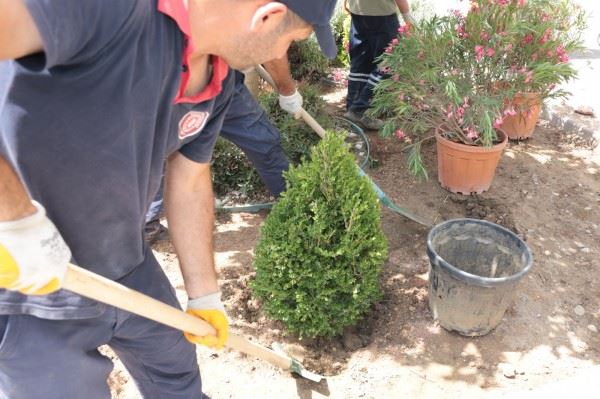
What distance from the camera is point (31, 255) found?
1188mm

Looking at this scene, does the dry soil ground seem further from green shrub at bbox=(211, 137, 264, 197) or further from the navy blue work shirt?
the navy blue work shirt

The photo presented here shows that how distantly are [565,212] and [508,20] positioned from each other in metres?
1.50

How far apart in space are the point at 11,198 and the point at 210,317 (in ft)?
3.28

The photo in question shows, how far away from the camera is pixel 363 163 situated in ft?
14.5

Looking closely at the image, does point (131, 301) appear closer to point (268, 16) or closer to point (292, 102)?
point (268, 16)

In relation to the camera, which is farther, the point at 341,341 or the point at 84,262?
the point at 341,341

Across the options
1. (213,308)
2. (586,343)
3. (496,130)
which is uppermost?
(213,308)

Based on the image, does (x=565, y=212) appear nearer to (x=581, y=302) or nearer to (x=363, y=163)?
(x=581, y=302)

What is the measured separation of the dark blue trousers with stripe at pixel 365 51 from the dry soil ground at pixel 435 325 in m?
1.39

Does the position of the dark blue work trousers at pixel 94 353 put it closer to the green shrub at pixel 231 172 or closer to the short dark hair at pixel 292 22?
the short dark hair at pixel 292 22

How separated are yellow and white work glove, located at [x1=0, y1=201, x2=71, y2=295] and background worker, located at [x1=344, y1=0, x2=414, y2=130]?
3918mm

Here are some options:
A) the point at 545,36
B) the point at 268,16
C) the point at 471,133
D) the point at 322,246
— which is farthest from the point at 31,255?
the point at 545,36

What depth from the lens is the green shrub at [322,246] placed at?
243 centimetres

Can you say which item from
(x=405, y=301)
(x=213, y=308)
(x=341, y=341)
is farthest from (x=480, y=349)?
(x=213, y=308)
